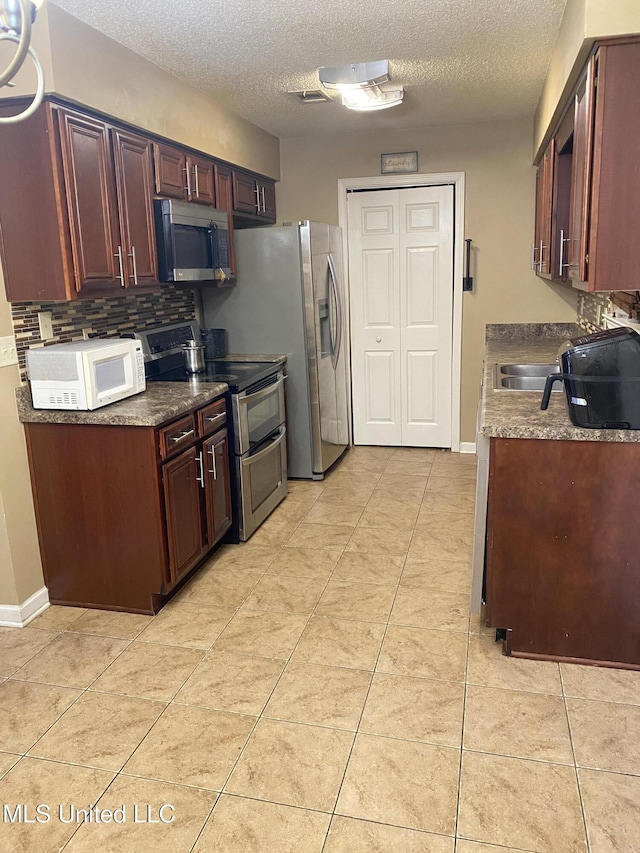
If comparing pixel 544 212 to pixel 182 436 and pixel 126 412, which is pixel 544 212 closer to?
pixel 182 436

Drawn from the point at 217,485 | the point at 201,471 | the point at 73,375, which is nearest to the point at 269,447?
the point at 217,485

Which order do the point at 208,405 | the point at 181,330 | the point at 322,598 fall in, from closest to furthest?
the point at 322,598, the point at 208,405, the point at 181,330

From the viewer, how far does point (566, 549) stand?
7.75 ft

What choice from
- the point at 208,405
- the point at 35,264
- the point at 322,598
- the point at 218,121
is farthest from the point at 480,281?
the point at 35,264

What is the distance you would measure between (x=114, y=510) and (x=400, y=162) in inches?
132

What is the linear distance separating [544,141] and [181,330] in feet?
7.88

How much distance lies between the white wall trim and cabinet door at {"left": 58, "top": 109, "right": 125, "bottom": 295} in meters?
2.45

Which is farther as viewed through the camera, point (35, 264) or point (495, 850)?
point (35, 264)

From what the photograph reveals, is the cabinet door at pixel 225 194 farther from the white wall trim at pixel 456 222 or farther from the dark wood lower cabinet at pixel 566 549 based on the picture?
the dark wood lower cabinet at pixel 566 549

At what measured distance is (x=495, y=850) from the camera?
5.40 feet

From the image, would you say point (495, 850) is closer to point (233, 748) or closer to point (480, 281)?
point (233, 748)

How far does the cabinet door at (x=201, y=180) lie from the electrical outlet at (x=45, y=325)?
1.12 m

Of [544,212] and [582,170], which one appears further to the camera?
[544,212]

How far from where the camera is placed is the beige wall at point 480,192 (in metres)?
4.68
